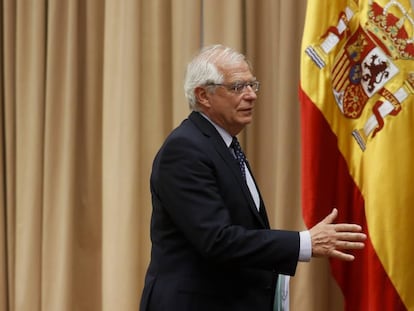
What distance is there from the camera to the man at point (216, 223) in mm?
1986

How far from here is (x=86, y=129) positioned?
3660 mm

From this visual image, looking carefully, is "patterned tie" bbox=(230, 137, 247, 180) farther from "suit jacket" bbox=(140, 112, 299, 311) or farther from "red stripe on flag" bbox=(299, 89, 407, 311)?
"red stripe on flag" bbox=(299, 89, 407, 311)

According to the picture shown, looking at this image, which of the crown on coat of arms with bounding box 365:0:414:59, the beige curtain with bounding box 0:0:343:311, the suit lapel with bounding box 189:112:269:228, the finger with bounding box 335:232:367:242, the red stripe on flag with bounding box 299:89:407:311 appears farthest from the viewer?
the beige curtain with bounding box 0:0:343:311

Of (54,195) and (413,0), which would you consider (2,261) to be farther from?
(413,0)

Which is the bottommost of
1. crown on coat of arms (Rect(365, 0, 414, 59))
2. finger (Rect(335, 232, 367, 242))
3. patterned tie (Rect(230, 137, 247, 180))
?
finger (Rect(335, 232, 367, 242))

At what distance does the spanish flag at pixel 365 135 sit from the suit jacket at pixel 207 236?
0.43 m

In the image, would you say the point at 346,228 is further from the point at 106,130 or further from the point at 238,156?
the point at 106,130

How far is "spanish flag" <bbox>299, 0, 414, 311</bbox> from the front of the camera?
241cm

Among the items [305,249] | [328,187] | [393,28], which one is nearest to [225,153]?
[305,249]

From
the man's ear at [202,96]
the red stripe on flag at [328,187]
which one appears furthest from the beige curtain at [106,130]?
the man's ear at [202,96]

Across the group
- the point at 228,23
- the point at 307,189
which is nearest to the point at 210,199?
the point at 307,189

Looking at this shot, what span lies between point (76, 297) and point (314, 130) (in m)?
1.72

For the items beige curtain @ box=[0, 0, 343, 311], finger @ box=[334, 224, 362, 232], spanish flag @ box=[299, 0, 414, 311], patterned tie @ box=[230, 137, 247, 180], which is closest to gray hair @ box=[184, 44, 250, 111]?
patterned tie @ box=[230, 137, 247, 180]

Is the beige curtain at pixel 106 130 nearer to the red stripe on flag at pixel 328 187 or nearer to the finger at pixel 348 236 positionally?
the red stripe on flag at pixel 328 187
